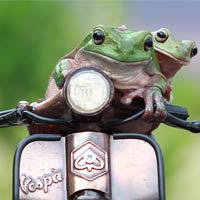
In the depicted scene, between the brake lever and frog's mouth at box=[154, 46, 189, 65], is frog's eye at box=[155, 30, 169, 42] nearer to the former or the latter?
frog's mouth at box=[154, 46, 189, 65]

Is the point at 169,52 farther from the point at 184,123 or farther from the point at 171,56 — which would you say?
the point at 184,123

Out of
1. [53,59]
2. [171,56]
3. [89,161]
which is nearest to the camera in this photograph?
[89,161]

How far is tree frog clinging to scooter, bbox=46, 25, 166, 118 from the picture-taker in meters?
1.76

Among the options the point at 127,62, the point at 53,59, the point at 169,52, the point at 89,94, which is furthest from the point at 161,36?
the point at 53,59

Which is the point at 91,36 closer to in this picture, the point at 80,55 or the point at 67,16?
the point at 80,55

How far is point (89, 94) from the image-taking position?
1701mm

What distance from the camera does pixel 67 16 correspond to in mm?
5801

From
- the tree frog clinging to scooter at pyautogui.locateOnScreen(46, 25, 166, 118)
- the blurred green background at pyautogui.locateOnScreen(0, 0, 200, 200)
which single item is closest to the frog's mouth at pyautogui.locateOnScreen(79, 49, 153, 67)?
the tree frog clinging to scooter at pyautogui.locateOnScreen(46, 25, 166, 118)

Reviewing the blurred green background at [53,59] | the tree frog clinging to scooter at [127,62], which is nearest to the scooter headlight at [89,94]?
the tree frog clinging to scooter at [127,62]

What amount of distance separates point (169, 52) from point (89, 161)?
0.30 meters

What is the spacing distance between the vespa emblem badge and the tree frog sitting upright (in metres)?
0.22

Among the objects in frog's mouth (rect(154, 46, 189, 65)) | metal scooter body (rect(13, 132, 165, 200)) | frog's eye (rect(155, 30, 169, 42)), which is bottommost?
metal scooter body (rect(13, 132, 165, 200))

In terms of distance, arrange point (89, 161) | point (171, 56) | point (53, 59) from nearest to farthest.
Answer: point (89, 161), point (171, 56), point (53, 59)

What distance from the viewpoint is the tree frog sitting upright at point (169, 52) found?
1.86 meters
